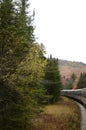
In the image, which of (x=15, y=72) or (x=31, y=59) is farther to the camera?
(x=31, y=59)

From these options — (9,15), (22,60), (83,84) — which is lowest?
(83,84)

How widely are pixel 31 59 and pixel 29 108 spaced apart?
12.0ft

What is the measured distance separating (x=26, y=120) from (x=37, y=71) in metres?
4.54

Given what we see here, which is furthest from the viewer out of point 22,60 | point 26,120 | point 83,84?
point 83,84

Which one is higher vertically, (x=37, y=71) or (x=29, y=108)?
(x=37, y=71)

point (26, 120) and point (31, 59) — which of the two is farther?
point (26, 120)

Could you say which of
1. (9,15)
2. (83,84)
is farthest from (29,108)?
(83,84)

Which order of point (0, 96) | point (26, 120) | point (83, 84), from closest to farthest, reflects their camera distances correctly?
point (0, 96) → point (26, 120) → point (83, 84)

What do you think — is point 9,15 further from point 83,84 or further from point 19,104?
point 83,84

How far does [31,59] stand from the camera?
25.3 metres

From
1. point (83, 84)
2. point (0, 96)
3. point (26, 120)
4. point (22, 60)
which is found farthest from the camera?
point (83, 84)

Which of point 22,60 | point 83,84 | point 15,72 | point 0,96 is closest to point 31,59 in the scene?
point 22,60

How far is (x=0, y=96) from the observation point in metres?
22.9

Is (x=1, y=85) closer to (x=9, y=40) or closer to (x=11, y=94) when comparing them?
(x=11, y=94)
